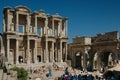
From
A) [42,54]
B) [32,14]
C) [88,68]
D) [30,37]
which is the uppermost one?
[32,14]

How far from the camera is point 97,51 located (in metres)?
36.8

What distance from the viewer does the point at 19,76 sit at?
83.3ft

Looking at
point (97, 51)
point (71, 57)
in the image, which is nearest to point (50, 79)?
point (97, 51)

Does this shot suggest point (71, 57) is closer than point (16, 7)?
No

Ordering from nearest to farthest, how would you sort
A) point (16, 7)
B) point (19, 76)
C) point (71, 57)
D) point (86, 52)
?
1. point (19, 76)
2. point (16, 7)
3. point (86, 52)
4. point (71, 57)

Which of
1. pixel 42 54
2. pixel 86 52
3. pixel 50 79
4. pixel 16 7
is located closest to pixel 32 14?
pixel 16 7

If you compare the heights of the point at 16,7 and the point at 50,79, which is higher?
the point at 16,7

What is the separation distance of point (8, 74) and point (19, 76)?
137cm

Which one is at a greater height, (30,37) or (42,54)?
(30,37)

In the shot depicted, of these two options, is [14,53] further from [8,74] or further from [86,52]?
[86,52]

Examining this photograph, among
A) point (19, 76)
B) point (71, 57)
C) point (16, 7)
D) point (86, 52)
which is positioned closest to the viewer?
point (19, 76)

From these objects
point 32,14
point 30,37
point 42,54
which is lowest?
point 42,54

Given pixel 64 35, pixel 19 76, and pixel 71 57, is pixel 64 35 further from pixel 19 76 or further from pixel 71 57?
pixel 19 76

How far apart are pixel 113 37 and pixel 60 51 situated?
10.1 metres
